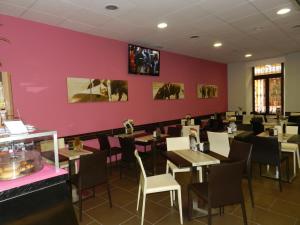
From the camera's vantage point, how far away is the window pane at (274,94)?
8052mm

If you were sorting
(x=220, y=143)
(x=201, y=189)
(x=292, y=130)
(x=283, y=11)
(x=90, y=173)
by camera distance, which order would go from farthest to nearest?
(x=292, y=130) < (x=220, y=143) < (x=283, y=11) < (x=90, y=173) < (x=201, y=189)

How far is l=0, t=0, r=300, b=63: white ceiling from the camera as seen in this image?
3232 mm

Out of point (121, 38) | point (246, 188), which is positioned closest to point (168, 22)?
point (121, 38)

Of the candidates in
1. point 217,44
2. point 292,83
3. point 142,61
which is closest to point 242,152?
point 142,61

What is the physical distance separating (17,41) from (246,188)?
174 inches

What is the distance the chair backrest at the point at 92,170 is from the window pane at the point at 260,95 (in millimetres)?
7473

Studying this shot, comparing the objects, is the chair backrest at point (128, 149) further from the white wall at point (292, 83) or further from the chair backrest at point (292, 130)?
the white wall at point (292, 83)

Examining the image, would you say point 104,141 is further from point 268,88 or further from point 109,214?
point 268,88

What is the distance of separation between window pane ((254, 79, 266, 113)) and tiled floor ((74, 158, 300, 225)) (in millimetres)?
5254

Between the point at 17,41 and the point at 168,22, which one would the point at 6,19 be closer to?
the point at 17,41

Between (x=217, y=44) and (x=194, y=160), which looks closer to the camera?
(x=194, y=160)

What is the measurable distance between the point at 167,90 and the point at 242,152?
3592 mm

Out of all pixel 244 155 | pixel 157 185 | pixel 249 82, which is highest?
pixel 249 82

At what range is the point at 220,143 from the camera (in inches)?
149
